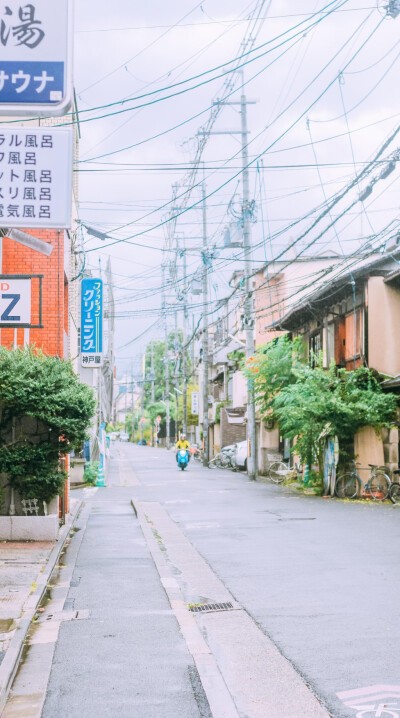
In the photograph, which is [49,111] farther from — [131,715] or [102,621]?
[102,621]

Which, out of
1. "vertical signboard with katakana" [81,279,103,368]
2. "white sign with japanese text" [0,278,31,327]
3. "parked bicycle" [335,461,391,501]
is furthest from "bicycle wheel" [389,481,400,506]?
"white sign with japanese text" [0,278,31,327]

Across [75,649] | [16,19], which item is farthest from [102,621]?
[16,19]

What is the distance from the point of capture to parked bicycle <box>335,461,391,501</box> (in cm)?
2370

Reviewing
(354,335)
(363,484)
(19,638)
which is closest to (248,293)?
(354,335)

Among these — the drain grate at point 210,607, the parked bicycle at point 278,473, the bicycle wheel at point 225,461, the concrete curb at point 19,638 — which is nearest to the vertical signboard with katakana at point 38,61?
the concrete curb at point 19,638

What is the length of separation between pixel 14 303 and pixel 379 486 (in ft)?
60.2

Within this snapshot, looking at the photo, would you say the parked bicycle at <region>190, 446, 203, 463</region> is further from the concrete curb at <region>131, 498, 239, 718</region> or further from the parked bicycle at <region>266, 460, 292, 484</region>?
the concrete curb at <region>131, 498, 239, 718</region>

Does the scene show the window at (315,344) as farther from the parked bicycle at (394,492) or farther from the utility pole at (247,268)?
the parked bicycle at (394,492)

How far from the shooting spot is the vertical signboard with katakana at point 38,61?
570 centimetres

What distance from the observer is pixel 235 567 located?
11773 millimetres

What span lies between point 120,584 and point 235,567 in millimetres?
2015

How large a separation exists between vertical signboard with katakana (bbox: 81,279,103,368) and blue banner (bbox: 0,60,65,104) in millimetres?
19325

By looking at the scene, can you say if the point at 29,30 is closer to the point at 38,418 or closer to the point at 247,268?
the point at 38,418

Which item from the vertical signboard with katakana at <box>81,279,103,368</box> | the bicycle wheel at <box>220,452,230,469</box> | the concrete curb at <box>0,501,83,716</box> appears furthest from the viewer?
the bicycle wheel at <box>220,452,230,469</box>
